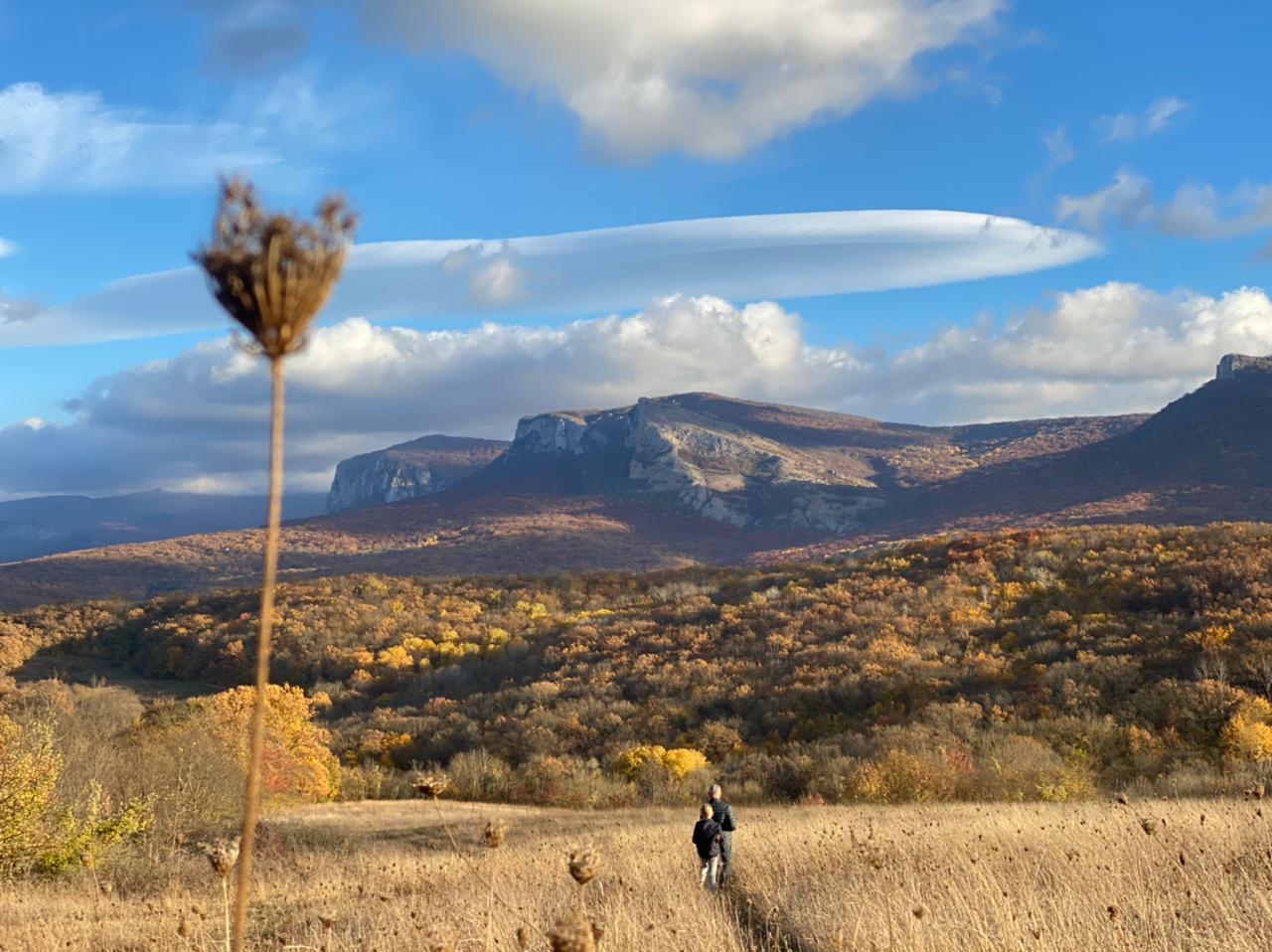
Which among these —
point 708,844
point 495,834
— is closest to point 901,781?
point 708,844

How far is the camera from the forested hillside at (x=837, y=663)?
2688 cm

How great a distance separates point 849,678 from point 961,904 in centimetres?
2888

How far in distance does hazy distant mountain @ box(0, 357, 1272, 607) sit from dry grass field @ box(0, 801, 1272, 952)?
82201 mm

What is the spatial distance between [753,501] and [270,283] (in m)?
156

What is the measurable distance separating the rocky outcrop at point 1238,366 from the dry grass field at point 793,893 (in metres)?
143

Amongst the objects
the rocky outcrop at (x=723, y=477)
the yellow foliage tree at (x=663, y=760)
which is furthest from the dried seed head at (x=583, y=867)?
the rocky outcrop at (x=723, y=477)

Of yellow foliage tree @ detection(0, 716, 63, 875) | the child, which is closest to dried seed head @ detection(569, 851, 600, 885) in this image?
the child

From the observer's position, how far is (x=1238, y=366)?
139000mm

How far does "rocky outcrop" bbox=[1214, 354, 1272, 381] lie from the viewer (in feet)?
443

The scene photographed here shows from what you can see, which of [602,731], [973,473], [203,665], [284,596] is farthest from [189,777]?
[973,473]

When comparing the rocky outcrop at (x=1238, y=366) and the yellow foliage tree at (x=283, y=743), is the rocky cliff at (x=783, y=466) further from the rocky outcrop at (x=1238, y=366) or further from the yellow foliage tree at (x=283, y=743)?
the yellow foliage tree at (x=283, y=743)

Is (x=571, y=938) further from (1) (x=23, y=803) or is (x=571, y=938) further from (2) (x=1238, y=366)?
(2) (x=1238, y=366)

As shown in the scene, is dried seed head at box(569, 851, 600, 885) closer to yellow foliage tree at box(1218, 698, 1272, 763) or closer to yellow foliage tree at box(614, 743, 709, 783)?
yellow foliage tree at box(1218, 698, 1272, 763)

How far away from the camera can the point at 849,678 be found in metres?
34.6
